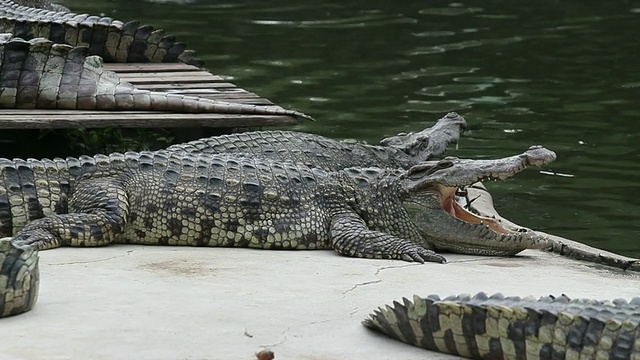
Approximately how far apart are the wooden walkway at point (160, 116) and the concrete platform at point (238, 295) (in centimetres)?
159

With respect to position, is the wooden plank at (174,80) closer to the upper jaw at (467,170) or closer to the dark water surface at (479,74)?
the dark water surface at (479,74)

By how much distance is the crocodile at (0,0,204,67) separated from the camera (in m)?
9.63

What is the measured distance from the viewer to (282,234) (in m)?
6.24

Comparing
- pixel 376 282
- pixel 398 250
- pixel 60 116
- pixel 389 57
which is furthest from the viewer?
pixel 389 57

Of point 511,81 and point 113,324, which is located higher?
point 511,81

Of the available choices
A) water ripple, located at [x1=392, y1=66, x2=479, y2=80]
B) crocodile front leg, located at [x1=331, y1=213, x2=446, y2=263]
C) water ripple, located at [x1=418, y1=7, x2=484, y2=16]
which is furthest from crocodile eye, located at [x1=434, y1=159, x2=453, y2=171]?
water ripple, located at [x1=418, y1=7, x2=484, y2=16]

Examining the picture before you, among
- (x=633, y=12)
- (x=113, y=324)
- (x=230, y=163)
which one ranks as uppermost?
(x=633, y=12)

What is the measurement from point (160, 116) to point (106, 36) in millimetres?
2210

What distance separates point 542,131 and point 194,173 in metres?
5.11

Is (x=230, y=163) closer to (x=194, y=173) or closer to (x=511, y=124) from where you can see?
(x=194, y=173)

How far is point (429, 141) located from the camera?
7.88 meters

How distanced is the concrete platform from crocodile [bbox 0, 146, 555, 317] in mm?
115

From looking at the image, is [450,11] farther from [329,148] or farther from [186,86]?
[329,148]

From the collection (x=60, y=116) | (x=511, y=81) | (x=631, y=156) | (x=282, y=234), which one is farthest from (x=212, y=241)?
(x=511, y=81)
